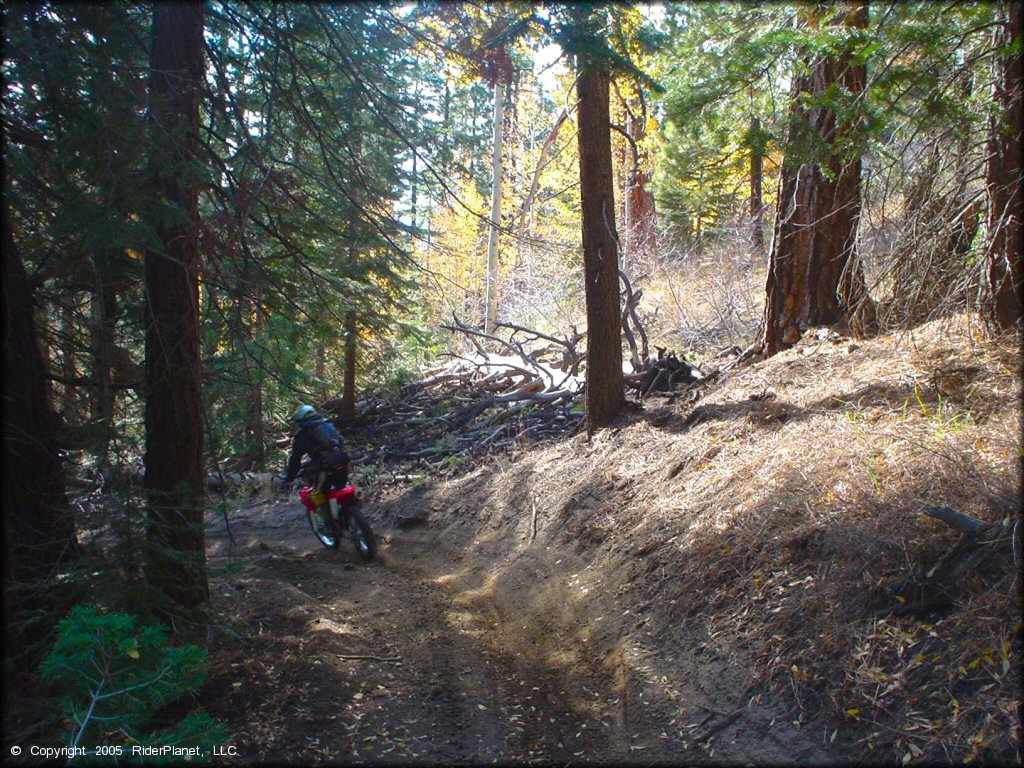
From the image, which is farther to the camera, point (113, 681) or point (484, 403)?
point (484, 403)

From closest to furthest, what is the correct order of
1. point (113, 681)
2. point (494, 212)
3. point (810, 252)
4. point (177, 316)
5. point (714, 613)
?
1. point (113, 681)
2. point (714, 613)
3. point (177, 316)
4. point (810, 252)
5. point (494, 212)

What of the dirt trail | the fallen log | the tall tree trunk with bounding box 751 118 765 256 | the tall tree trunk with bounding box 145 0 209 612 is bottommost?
the dirt trail

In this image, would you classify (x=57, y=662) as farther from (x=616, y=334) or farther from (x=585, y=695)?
(x=616, y=334)

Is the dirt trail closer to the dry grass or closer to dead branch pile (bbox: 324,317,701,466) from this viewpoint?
the dry grass

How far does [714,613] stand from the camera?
538 cm

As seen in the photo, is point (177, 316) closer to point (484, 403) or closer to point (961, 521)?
point (961, 521)

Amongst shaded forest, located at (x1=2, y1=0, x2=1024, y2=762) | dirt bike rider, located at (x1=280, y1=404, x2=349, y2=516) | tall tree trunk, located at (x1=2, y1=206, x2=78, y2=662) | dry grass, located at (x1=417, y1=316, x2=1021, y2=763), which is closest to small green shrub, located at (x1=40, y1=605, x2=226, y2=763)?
shaded forest, located at (x1=2, y1=0, x2=1024, y2=762)

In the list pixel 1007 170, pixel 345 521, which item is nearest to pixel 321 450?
pixel 345 521

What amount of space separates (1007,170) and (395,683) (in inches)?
260

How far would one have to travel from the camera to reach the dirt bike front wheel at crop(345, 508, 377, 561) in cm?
921

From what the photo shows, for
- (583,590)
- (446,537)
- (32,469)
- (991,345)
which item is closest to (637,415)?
(446,537)

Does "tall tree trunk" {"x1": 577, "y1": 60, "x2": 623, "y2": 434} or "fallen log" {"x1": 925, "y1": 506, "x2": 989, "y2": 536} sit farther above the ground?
"tall tree trunk" {"x1": 577, "y1": 60, "x2": 623, "y2": 434}

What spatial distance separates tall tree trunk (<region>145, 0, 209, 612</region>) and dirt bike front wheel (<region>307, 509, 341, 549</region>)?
383 centimetres

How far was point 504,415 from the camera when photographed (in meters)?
14.1
